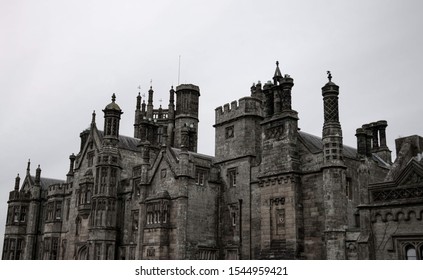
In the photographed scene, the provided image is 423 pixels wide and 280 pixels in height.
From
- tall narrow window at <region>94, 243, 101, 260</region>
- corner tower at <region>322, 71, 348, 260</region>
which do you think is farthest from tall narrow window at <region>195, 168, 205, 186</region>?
corner tower at <region>322, 71, 348, 260</region>

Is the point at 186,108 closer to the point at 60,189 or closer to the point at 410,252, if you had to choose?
the point at 60,189

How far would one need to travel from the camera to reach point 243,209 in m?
33.8

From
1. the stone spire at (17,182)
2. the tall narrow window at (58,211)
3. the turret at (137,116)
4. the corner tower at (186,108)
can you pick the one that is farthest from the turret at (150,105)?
the stone spire at (17,182)

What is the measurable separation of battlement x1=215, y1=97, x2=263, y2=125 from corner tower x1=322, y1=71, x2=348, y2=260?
995 cm

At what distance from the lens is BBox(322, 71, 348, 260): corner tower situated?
24781 mm

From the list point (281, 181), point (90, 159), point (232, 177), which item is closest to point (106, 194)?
point (90, 159)

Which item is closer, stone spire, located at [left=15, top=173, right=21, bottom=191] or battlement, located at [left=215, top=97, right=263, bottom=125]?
battlement, located at [left=215, top=97, right=263, bottom=125]

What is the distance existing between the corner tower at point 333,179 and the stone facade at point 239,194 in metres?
0.06

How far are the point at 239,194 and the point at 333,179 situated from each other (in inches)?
402

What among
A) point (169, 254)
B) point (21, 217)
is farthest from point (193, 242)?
point (21, 217)

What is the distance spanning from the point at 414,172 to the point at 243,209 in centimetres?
1615

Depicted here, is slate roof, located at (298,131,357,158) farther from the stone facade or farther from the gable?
the gable

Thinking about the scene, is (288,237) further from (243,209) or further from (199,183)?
(199,183)

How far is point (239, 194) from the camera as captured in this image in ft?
113
